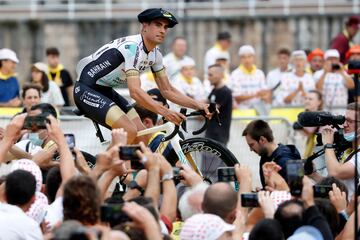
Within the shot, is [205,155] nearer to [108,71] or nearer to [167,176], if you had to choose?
[108,71]

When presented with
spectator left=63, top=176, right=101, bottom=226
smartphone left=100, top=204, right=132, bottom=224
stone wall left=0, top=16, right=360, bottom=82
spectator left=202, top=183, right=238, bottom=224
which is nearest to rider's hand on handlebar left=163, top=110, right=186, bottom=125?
spectator left=202, top=183, right=238, bottom=224

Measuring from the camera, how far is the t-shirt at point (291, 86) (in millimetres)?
25500

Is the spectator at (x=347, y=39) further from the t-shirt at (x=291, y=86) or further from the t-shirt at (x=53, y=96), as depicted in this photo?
the t-shirt at (x=53, y=96)

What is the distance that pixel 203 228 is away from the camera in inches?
479

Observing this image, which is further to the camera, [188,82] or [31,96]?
[188,82]

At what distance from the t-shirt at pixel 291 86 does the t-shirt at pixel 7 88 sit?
14.0ft

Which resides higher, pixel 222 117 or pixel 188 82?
pixel 188 82

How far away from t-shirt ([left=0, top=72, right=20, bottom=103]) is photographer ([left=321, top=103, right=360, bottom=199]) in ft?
28.5

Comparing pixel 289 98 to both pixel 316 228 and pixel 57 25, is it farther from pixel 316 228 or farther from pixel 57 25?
pixel 316 228

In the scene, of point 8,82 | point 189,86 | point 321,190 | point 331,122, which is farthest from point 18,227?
point 189,86

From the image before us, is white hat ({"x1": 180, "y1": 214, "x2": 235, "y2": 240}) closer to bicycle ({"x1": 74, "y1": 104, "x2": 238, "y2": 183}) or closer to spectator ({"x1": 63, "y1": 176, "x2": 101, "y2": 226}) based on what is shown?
spectator ({"x1": 63, "y1": 176, "x2": 101, "y2": 226})

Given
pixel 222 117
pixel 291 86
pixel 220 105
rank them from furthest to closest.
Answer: pixel 291 86 → pixel 220 105 → pixel 222 117

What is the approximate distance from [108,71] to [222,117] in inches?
216

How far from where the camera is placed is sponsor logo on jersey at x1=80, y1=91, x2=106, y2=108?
17.0 metres
